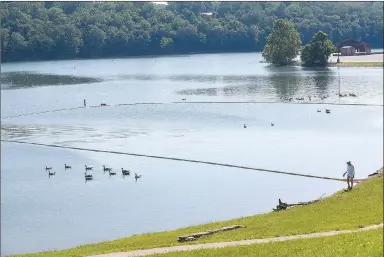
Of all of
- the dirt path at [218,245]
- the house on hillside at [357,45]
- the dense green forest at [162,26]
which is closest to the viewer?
the dirt path at [218,245]

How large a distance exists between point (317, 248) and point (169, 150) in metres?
33.1

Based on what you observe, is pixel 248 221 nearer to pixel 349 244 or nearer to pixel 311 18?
pixel 349 244

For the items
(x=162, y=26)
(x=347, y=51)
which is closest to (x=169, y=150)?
(x=347, y=51)

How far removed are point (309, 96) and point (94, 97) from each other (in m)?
26.0

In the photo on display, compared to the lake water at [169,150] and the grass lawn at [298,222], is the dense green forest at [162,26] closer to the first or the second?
the lake water at [169,150]

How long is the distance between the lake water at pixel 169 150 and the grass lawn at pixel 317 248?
11.6 m

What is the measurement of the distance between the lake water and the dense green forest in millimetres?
35528

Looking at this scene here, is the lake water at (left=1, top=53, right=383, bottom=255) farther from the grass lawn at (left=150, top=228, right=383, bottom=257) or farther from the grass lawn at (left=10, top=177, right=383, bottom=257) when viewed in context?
the grass lawn at (left=150, top=228, right=383, bottom=257)

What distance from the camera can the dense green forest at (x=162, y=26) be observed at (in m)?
142

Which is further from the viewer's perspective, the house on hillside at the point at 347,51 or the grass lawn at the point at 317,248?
the house on hillside at the point at 347,51

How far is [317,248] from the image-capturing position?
17.9m

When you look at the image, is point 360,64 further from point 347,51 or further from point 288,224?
point 288,224

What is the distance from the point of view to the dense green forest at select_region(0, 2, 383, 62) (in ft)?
465

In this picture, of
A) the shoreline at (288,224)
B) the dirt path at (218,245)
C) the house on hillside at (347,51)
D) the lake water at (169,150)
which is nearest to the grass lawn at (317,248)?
the dirt path at (218,245)
